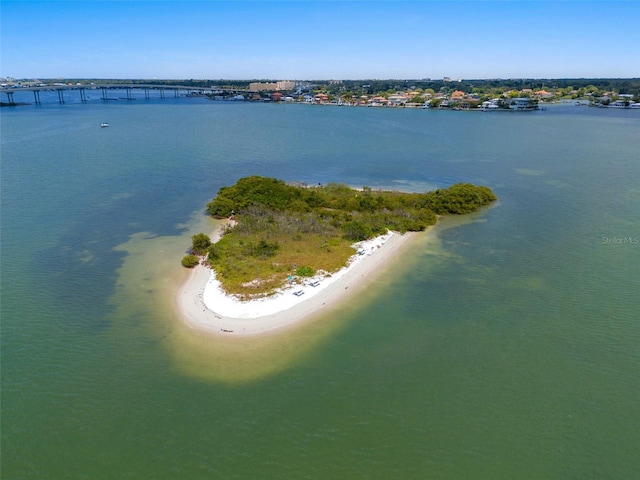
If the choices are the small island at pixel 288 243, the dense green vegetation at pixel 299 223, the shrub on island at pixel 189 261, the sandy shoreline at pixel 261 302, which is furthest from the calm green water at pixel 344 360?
the dense green vegetation at pixel 299 223

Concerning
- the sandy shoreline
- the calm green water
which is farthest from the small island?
the calm green water

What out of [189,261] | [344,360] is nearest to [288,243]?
[189,261]

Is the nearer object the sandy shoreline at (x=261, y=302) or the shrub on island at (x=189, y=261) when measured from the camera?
the sandy shoreline at (x=261, y=302)

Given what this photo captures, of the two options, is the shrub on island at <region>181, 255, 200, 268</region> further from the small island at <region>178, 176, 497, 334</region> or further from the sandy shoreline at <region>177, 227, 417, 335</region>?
the sandy shoreline at <region>177, 227, 417, 335</region>

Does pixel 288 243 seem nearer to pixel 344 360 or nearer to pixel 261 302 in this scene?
pixel 261 302

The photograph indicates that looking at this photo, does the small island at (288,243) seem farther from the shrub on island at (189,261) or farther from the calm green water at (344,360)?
the calm green water at (344,360)
